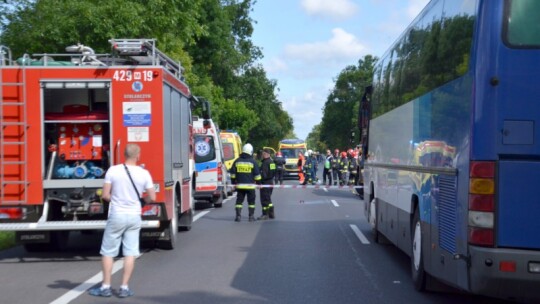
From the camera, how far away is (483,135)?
6.37 m

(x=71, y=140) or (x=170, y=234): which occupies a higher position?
(x=71, y=140)

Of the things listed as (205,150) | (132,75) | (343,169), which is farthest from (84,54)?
(343,169)

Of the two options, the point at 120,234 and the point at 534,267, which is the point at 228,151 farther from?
the point at 534,267

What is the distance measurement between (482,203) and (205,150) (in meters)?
17.1

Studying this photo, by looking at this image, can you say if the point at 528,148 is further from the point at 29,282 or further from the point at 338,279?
the point at 29,282

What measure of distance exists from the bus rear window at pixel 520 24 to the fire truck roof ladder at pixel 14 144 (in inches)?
295

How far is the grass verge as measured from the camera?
547 inches

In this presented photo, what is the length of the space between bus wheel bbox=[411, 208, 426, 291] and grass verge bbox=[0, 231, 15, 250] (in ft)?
25.4

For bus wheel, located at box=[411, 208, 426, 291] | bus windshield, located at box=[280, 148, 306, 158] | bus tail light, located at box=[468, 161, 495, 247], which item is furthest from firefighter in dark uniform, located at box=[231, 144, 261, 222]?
bus windshield, located at box=[280, 148, 306, 158]

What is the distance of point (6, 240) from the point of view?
14.6 metres

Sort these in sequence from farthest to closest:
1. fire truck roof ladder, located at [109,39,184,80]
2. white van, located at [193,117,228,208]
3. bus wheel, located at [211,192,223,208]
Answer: bus wheel, located at [211,192,223,208], white van, located at [193,117,228,208], fire truck roof ladder, located at [109,39,184,80]

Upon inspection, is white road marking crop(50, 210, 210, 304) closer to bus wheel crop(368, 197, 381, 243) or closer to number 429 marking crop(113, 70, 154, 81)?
number 429 marking crop(113, 70, 154, 81)

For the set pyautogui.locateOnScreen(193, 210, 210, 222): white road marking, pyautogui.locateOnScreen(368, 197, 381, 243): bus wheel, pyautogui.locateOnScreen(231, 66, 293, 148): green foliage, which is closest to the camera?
pyautogui.locateOnScreen(368, 197, 381, 243): bus wheel

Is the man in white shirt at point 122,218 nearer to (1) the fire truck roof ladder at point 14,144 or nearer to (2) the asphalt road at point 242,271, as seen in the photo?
(2) the asphalt road at point 242,271
